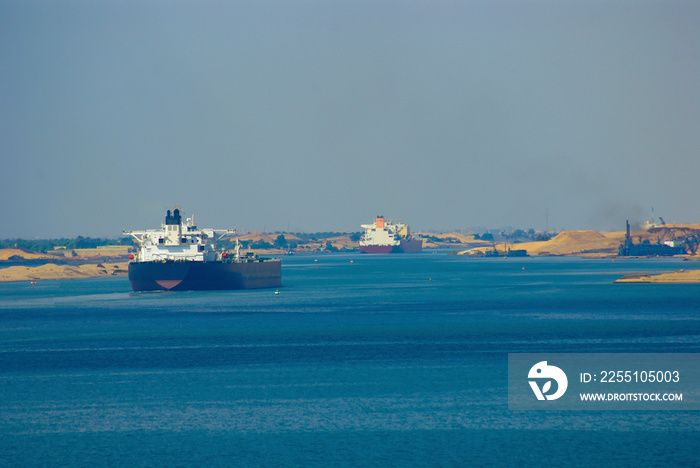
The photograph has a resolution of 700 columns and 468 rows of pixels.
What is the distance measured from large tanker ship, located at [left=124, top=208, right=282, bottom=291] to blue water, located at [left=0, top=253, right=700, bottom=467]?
11548mm

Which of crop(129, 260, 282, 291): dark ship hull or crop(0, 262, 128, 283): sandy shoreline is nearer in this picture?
crop(129, 260, 282, 291): dark ship hull

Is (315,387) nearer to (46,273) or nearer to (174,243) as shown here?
(174,243)

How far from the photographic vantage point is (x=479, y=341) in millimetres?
51500

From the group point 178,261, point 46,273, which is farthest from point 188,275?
point 46,273

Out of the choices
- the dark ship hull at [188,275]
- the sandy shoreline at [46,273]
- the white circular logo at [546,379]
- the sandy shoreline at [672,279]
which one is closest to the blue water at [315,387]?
the white circular logo at [546,379]

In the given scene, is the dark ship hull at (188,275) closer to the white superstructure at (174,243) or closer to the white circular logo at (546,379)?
the white superstructure at (174,243)

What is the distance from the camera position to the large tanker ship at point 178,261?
8894cm

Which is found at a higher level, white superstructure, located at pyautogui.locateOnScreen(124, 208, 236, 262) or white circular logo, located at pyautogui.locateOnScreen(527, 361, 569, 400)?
white superstructure, located at pyautogui.locateOnScreen(124, 208, 236, 262)

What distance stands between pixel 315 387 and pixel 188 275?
56.7 metres

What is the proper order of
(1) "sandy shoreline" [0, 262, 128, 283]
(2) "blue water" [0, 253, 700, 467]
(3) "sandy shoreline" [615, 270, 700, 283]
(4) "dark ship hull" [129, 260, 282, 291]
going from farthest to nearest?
(1) "sandy shoreline" [0, 262, 128, 283] → (3) "sandy shoreline" [615, 270, 700, 283] → (4) "dark ship hull" [129, 260, 282, 291] → (2) "blue water" [0, 253, 700, 467]

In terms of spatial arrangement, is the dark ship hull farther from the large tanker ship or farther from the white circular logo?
the white circular logo

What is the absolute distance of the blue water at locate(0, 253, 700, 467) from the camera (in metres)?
26.3

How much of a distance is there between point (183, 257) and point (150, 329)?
30679mm

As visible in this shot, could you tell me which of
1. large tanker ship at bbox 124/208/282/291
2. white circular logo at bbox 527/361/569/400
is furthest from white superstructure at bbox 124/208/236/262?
white circular logo at bbox 527/361/569/400
